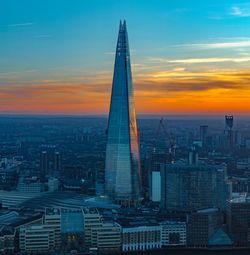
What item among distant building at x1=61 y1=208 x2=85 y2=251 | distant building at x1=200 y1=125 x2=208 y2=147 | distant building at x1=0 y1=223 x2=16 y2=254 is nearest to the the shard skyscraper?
distant building at x1=61 y1=208 x2=85 y2=251

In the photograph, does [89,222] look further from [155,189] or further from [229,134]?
[229,134]

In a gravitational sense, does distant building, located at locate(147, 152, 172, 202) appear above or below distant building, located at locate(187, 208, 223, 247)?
above

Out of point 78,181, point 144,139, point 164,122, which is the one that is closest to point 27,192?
point 78,181

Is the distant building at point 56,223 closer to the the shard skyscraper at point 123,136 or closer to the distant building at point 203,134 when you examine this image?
the the shard skyscraper at point 123,136

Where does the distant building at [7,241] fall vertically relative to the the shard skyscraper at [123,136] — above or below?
below

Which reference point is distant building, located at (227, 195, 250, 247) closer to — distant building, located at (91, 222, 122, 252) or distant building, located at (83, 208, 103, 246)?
distant building, located at (91, 222, 122, 252)

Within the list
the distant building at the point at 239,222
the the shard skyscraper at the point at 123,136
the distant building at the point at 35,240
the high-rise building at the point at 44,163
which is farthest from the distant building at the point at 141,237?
the high-rise building at the point at 44,163
